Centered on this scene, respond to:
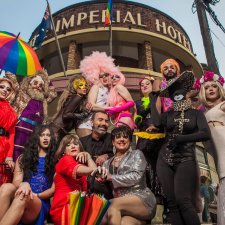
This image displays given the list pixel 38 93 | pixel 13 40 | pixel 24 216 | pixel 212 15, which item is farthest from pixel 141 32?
pixel 24 216

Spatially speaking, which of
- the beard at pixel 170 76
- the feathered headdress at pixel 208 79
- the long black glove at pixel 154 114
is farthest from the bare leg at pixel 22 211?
the feathered headdress at pixel 208 79

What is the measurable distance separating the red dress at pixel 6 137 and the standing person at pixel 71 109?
540mm

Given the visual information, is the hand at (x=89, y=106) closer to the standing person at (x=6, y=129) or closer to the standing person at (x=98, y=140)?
the standing person at (x=98, y=140)

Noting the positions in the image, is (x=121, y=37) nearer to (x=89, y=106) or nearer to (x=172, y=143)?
(x=89, y=106)

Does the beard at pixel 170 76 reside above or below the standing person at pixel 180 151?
above

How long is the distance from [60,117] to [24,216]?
5.49ft

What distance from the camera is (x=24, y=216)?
2.77 m

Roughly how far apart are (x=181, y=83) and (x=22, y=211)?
6.91 ft

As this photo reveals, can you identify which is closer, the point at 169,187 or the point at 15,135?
the point at 169,187

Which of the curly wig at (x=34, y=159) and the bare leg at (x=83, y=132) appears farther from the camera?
Answer: the bare leg at (x=83, y=132)

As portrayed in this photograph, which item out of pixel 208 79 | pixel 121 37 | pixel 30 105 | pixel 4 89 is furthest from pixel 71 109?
pixel 121 37

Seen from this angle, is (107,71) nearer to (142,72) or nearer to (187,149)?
(187,149)

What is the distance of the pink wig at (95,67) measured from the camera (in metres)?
4.92

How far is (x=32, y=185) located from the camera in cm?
320
